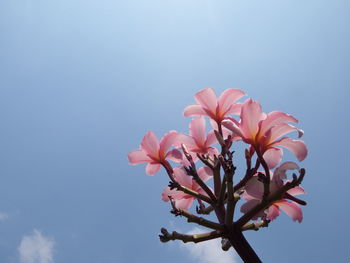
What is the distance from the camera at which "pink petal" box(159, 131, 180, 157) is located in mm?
1784

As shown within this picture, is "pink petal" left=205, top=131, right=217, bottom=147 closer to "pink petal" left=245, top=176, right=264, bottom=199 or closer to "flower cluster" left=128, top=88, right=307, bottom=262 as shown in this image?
"flower cluster" left=128, top=88, right=307, bottom=262

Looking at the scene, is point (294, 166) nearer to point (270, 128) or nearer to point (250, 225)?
point (270, 128)

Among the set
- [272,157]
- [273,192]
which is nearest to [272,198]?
[273,192]

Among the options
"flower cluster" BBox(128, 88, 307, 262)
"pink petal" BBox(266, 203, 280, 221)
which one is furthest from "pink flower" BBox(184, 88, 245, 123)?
"pink petal" BBox(266, 203, 280, 221)

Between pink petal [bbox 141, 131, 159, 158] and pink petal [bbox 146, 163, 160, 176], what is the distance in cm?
8

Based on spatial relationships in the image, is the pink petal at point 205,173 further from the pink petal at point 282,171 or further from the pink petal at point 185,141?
the pink petal at point 282,171

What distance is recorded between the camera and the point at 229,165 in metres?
1.40

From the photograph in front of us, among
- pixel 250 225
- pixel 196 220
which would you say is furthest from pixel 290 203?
pixel 196 220

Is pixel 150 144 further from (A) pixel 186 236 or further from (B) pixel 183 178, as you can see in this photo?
(A) pixel 186 236

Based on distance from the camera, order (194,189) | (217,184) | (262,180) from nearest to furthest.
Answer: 1. (262,180)
2. (217,184)
3. (194,189)

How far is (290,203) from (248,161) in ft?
1.07

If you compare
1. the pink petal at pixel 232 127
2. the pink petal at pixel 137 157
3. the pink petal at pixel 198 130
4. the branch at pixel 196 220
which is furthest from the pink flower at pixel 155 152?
the pink petal at pixel 232 127

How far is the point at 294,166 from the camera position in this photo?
1.42m

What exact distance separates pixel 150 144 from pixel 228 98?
0.50 m
